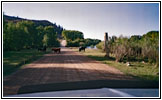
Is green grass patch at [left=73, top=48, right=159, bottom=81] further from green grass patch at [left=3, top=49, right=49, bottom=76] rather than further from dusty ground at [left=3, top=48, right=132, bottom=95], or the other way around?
green grass patch at [left=3, top=49, right=49, bottom=76]

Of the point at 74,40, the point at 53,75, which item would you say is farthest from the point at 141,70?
the point at 74,40

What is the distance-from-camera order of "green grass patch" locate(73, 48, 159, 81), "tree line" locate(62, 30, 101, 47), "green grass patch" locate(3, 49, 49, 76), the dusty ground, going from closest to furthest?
1. the dusty ground
2. "green grass patch" locate(73, 48, 159, 81)
3. "green grass patch" locate(3, 49, 49, 76)
4. "tree line" locate(62, 30, 101, 47)

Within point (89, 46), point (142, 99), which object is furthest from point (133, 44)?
point (89, 46)

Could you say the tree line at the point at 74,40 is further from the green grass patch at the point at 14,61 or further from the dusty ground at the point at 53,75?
the dusty ground at the point at 53,75

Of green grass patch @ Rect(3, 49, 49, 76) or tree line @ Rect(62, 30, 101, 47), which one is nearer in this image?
green grass patch @ Rect(3, 49, 49, 76)

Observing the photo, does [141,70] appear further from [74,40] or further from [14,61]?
[74,40]

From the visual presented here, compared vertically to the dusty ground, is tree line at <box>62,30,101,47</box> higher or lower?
higher

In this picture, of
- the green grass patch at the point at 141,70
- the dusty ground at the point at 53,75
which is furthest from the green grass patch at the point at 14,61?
the green grass patch at the point at 141,70

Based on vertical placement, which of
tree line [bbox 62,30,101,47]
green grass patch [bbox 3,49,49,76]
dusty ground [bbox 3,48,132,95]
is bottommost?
dusty ground [bbox 3,48,132,95]

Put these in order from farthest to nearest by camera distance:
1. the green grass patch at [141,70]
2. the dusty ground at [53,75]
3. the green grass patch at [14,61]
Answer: the green grass patch at [14,61], the green grass patch at [141,70], the dusty ground at [53,75]

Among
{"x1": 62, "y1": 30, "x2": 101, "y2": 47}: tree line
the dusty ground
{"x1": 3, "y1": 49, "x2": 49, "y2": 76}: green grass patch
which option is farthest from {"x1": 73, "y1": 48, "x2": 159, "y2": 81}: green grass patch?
{"x1": 62, "y1": 30, "x2": 101, "y2": 47}: tree line

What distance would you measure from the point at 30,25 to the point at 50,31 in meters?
10.0

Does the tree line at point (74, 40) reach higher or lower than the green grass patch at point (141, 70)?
higher

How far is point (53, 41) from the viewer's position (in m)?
55.2
